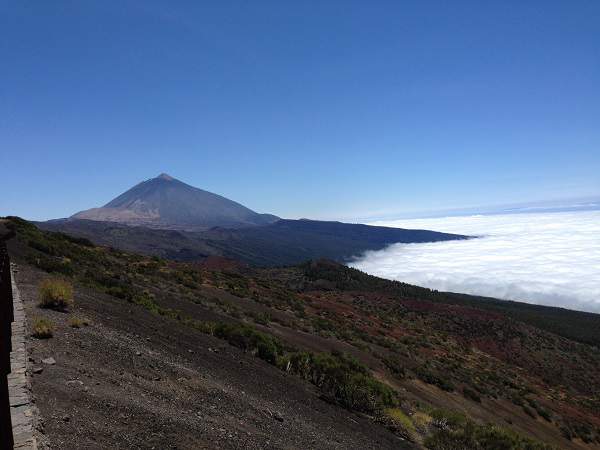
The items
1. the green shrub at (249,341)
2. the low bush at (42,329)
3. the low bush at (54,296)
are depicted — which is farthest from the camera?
the green shrub at (249,341)

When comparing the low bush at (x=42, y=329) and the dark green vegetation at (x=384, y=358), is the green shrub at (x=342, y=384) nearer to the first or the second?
the dark green vegetation at (x=384, y=358)

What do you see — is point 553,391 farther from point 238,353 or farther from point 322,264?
point 322,264

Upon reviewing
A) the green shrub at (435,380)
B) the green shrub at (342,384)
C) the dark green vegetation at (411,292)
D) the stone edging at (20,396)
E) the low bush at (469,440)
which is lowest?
the dark green vegetation at (411,292)

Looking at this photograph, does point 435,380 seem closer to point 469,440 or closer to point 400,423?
point 469,440

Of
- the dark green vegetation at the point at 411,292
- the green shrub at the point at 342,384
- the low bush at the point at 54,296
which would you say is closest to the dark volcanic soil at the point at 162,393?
the low bush at the point at 54,296

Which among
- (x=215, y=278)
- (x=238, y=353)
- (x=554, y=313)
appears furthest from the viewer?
(x=554, y=313)

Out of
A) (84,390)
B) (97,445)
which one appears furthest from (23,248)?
(97,445)

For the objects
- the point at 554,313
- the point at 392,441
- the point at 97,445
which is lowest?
the point at 554,313
